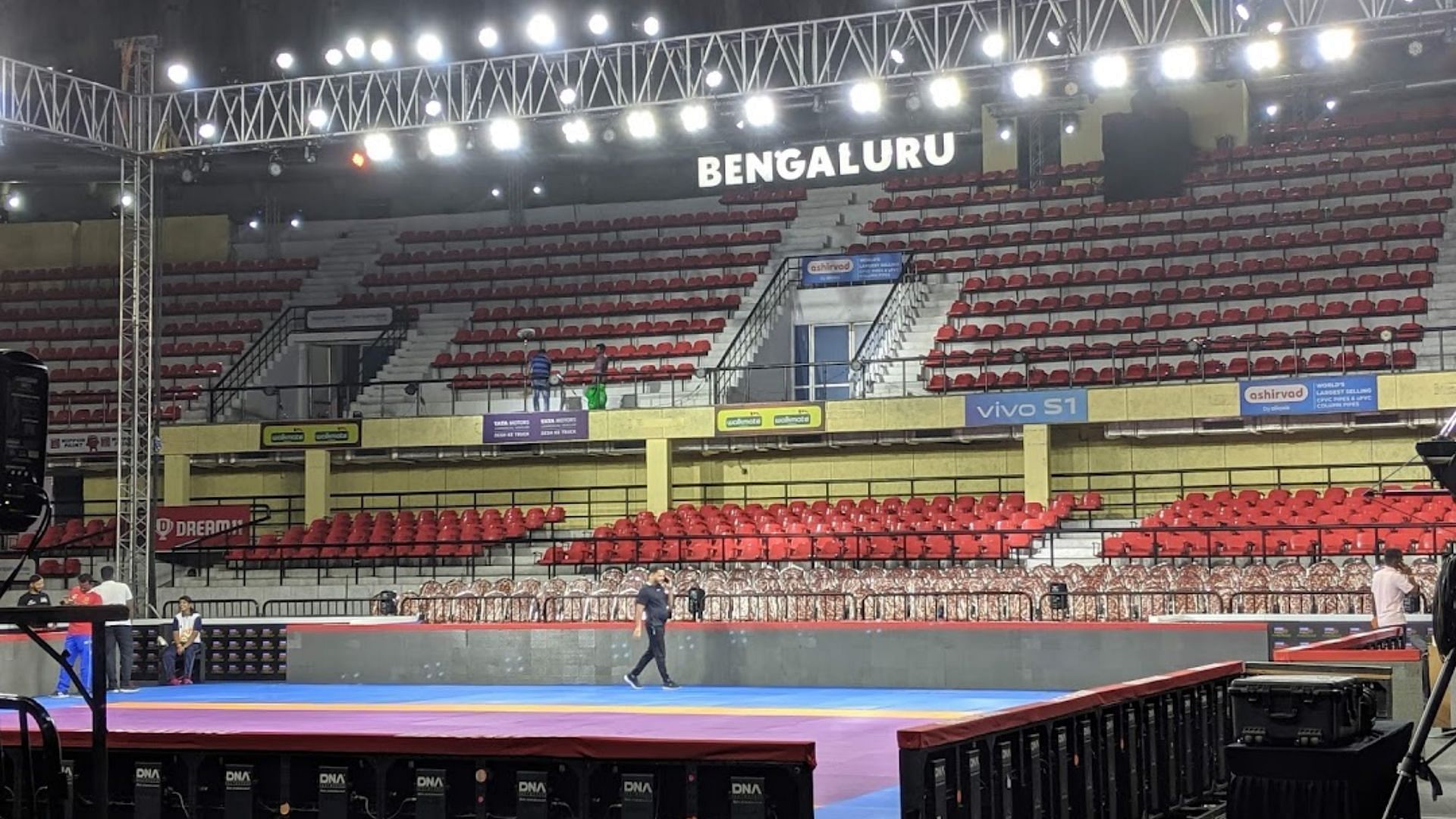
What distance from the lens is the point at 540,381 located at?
3503cm

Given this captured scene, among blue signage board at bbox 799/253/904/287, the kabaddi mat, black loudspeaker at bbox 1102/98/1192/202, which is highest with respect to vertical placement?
black loudspeaker at bbox 1102/98/1192/202

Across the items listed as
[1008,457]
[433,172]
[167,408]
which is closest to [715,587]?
[1008,457]

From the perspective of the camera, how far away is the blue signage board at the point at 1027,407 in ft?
103

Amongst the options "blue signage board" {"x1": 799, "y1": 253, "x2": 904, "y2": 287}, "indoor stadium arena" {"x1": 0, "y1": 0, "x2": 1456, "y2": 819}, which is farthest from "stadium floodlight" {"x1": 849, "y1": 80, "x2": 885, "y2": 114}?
"blue signage board" {"x1": 799, "y1": 253, "x2": 904, "y2": 287}

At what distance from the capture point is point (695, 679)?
2555 cm

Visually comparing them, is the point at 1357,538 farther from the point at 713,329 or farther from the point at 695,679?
the point at 713,329

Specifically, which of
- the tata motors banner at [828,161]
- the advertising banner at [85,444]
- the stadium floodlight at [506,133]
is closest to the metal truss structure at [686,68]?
the stadium floodlight at [506,133]

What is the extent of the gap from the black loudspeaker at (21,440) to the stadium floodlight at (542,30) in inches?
1292

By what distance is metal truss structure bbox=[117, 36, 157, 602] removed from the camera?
2884cm

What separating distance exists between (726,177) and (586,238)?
382 cm

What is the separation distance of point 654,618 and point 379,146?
436 inches

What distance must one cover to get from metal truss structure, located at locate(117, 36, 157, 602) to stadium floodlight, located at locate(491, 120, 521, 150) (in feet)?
19.4

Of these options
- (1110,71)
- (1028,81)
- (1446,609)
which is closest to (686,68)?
(1028,81)

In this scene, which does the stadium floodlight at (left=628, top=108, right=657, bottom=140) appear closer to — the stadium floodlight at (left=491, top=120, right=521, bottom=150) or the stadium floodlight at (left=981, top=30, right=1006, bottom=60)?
the stadium floodlight at (left=491, top=120, right=521, bottom=150)
